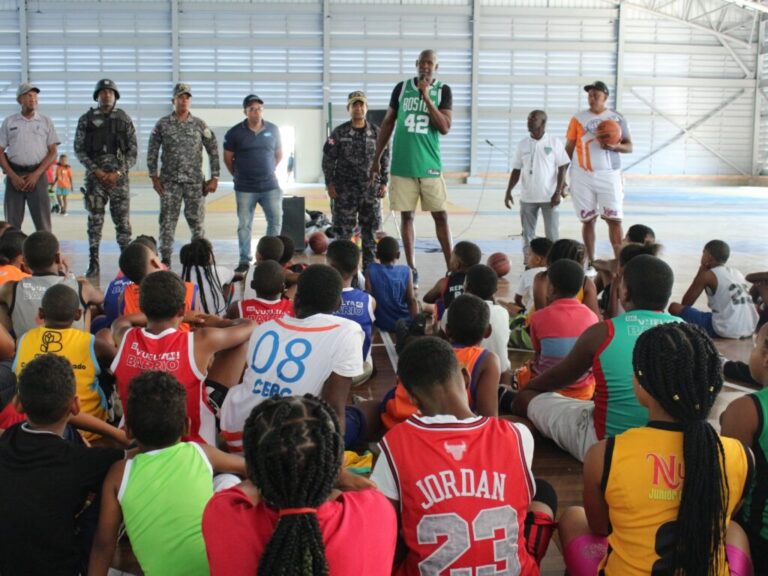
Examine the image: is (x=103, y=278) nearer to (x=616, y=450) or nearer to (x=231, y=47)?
(x=616, y=450)

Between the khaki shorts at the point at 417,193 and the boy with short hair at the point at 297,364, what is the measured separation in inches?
168

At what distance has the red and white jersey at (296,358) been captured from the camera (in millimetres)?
2920

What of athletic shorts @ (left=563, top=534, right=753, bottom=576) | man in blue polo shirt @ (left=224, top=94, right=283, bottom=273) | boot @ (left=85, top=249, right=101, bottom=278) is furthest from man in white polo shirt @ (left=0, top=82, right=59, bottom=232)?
athletic shorts @ (left=563, top=534, right=753, bottom=576)

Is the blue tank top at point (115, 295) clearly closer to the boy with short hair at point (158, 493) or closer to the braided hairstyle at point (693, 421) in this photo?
the boy with short hair at point (158, 493)

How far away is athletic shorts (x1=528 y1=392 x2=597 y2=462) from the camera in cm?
338

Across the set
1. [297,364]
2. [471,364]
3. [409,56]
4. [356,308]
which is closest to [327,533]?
[297,364]

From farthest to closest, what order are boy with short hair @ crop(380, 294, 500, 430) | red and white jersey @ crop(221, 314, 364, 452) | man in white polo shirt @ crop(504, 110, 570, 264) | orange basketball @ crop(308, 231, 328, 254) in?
orange basketball @ crop(308, 231, 328, 254) → man in white polo shirt @ crop(504, 110, 570, 264) → boy with short hair @ crop(380, 294, 500, 430) → red and white jersey @ crop(221, 314, 364, 452)

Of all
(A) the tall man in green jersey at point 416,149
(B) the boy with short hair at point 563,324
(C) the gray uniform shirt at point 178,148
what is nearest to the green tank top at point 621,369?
Result: (B) the boy with short hair at point 563,324

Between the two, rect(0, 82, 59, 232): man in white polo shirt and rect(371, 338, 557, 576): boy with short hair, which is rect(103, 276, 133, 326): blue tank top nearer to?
rect(371, 338, 557, 576): boy with short hair

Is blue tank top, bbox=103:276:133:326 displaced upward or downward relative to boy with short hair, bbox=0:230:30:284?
downward

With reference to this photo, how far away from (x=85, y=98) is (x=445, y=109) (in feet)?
71.3

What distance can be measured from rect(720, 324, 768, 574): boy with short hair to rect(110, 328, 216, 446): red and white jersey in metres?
1.82

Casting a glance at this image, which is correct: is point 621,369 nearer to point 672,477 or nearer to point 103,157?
point 672,477

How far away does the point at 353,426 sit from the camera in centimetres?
340
